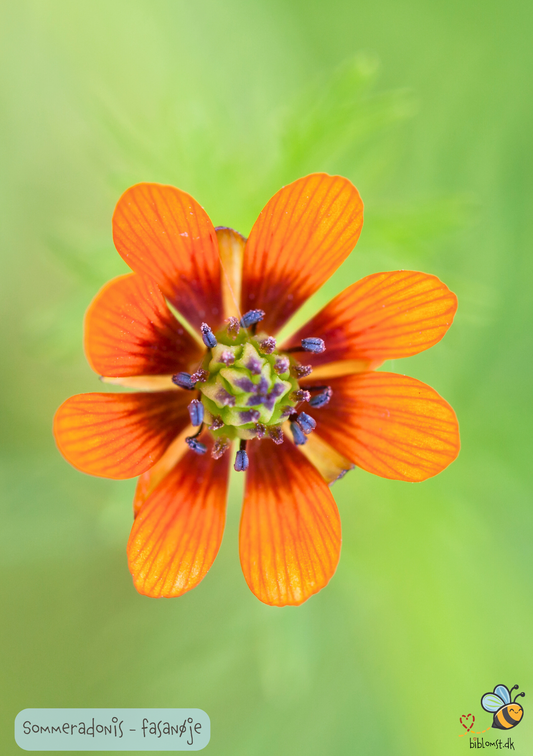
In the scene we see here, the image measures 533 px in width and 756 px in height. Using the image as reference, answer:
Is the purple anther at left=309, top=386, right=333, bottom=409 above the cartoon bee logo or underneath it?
above

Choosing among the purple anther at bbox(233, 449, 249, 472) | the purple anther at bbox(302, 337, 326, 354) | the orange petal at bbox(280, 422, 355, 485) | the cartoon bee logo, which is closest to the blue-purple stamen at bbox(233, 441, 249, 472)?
the purple anther at bbox(233, 449, 249, 472)

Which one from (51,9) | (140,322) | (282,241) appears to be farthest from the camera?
(51,9)

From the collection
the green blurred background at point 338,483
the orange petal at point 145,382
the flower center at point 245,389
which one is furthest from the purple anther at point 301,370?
the green blurred background at point 338,483

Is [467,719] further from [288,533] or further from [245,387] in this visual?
[245,387]

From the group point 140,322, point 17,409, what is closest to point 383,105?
point 140,322

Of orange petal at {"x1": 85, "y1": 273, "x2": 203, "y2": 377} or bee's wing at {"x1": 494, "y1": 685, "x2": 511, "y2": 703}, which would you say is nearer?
orange petal at {"x1": 85, "y1": 273, "x2": 203, "y2": 377}

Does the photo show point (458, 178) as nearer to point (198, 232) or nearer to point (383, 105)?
point (383, 105)

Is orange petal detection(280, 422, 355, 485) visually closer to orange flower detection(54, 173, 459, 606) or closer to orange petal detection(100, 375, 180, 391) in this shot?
orange flower detection(54, 173, 459, 606)
